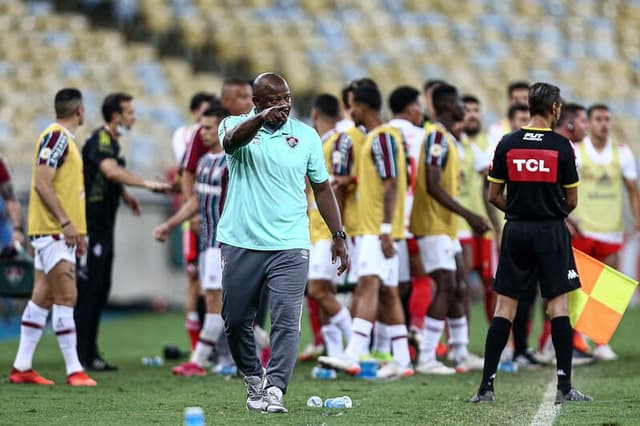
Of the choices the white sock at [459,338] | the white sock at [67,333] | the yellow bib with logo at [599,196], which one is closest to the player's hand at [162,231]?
the white sock at [67,333]

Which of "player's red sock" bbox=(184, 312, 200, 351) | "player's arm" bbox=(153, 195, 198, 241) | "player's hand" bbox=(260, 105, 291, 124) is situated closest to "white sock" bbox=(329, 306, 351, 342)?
"player's arm" bbox=(153, 195, 198, 241)

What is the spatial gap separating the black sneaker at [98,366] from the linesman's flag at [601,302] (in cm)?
458

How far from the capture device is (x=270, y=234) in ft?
23.5

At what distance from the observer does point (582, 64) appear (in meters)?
23.4

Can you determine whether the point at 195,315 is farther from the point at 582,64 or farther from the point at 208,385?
the point at 582,64

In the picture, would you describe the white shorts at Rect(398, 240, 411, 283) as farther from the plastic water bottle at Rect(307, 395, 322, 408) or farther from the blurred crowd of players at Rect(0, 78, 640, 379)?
the plastic water bottle at Rect(307, 395, 322, 408)

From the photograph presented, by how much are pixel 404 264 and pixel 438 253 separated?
841 millimetres

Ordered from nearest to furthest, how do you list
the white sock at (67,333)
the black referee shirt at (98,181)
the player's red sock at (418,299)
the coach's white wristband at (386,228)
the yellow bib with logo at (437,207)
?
the white sock at (67,333) → the coach's white wristband at (386,228) → the yellow bib with logo at (437,207) → the black referee shirt at (98,181) → the player's red sock at (418,299)

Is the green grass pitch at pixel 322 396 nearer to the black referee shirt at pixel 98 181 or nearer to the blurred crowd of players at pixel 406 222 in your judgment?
the blurred crowd of players at pixel 406 222

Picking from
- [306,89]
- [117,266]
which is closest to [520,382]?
[117,266]

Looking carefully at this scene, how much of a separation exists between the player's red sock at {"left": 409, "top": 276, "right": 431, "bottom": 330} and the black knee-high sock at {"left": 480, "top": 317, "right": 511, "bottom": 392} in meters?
4.08

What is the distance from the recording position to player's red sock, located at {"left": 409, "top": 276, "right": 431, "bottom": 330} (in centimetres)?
1211

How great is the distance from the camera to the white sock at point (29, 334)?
9625 mm

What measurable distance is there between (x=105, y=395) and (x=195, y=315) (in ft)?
10.1
